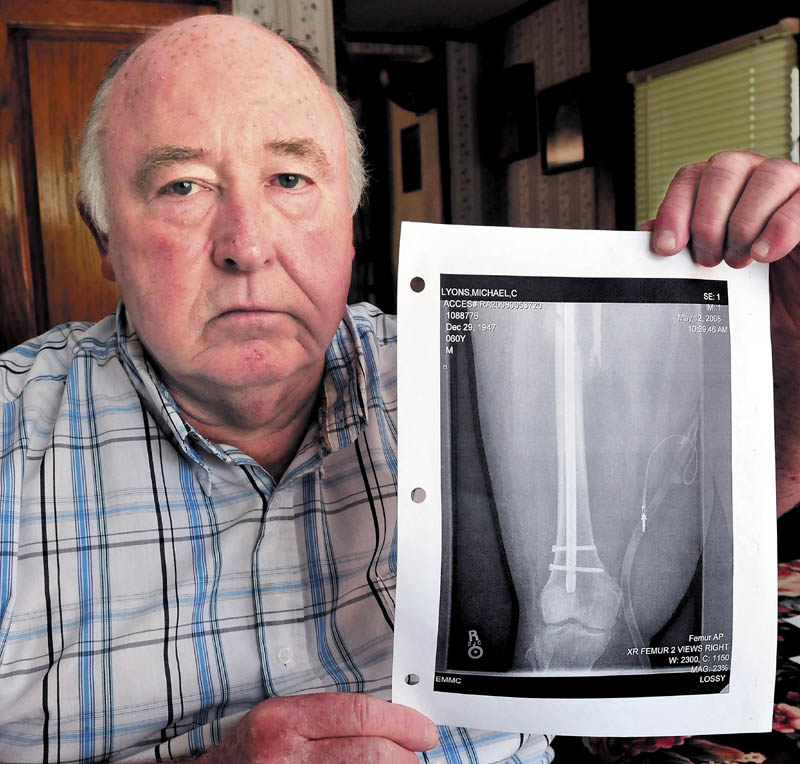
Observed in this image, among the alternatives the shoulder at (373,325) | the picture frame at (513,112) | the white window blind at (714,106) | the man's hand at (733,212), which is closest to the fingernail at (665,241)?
the man's hand at (733,212)

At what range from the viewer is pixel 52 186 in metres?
2.29

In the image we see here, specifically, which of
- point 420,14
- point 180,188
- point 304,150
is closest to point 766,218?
point 304,150

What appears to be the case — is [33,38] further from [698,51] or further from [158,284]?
[698,51]

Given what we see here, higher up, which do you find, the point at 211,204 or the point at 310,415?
the point at 211,204

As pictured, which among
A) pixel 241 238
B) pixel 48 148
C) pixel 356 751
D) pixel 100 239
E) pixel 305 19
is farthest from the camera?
pixel 305 19

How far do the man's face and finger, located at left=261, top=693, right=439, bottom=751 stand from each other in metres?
0.36

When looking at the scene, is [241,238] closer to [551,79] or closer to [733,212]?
[733,212]

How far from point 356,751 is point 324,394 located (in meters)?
0.46

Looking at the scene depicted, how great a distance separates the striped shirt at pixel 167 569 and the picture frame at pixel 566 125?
12.6 feet

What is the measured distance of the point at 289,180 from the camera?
912mm

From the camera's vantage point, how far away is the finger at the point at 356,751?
65cm

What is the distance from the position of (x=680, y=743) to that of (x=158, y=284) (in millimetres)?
753

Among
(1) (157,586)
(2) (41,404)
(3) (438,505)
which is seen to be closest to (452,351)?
(3) (438,505)

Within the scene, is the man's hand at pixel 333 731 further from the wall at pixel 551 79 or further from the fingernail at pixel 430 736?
the wall at pixel 551 79
